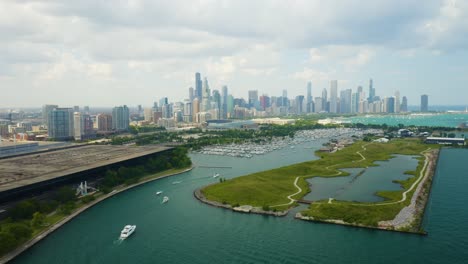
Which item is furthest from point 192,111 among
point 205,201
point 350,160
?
point 205,201

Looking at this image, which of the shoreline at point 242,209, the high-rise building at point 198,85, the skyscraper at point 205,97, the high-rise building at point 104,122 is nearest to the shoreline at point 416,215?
the shoreline at point 242,209

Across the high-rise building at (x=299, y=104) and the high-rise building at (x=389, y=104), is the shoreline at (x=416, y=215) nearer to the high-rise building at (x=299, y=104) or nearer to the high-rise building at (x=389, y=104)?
the high-rise building at (x=299, y=104)

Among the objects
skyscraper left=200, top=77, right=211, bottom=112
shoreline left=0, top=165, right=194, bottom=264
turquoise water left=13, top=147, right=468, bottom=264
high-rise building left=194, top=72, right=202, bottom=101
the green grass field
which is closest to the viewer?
shoreline left=0, top=165, right=194, bottom=264

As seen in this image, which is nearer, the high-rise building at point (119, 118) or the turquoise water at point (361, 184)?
the turquoise water at point (361, 184)

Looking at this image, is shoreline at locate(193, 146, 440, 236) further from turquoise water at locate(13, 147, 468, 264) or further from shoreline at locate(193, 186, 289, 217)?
turquoise water at locate(13, 147, 468, 264)

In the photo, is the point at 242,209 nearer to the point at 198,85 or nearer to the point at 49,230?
the point at 49,230

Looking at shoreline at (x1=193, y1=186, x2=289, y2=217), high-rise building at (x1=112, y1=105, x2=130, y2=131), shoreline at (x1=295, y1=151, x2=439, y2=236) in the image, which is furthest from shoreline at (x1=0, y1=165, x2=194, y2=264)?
high-rise building at (x1=112, y1=105, x2=130, y2=131)
